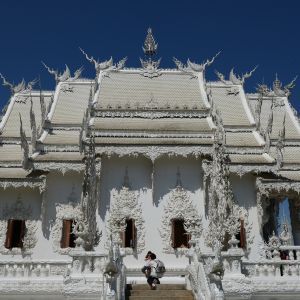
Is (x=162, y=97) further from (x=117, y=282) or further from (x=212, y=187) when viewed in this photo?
(x=117, y=282)

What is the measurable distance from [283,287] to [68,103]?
1231 centimetres

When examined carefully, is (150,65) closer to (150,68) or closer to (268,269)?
(150,68)

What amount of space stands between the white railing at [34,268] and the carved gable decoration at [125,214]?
3.82 metres

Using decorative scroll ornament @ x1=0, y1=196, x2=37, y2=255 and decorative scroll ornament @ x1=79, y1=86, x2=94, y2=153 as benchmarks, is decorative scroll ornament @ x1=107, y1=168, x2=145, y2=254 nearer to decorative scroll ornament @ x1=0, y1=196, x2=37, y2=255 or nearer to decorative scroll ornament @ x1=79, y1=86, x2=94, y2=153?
decorative scroll ornament @ x1=79, y1=86, x2=94, y2=153

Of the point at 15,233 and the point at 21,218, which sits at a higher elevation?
the point at 21,218

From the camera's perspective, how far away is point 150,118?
1762 cm

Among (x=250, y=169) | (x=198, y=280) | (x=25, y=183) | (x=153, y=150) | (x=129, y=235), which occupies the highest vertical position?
(x=153, y=150)

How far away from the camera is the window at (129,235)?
15438 millimetres

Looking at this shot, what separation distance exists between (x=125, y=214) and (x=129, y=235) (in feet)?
2.31

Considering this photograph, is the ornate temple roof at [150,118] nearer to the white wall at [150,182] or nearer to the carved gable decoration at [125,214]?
the white wall at [150,182]

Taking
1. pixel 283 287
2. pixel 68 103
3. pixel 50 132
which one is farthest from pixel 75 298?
pixel 68 103

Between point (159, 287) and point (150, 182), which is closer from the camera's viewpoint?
point (159, 287)

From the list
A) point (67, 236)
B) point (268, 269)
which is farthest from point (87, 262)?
point (67, 236)

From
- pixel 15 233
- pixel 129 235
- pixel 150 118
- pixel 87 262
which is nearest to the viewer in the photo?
pixel 87 262
